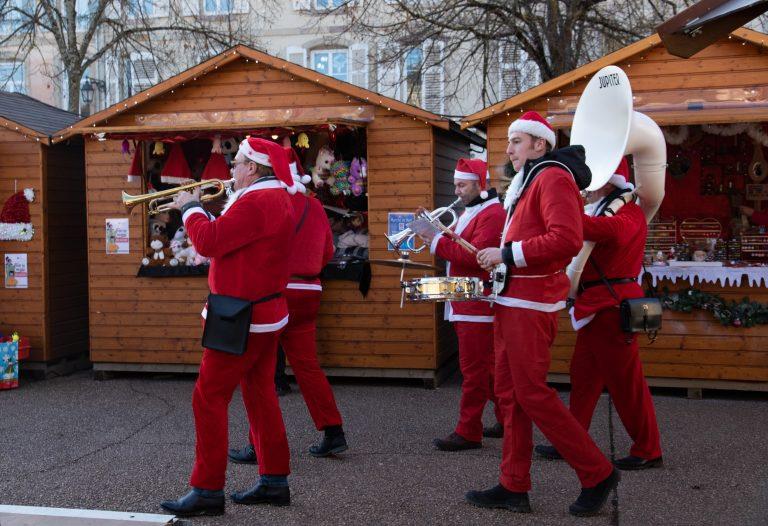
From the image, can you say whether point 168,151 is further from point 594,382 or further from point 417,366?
point 594,382

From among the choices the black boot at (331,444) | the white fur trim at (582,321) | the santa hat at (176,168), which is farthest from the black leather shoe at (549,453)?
the santa hat at (176,168)

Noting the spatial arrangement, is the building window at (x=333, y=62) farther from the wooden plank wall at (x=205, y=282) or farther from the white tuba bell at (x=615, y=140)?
the white tuba bell at (x=615, y=140)

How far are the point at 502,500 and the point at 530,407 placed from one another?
1.90 ft

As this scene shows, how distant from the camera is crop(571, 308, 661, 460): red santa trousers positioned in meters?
5.33

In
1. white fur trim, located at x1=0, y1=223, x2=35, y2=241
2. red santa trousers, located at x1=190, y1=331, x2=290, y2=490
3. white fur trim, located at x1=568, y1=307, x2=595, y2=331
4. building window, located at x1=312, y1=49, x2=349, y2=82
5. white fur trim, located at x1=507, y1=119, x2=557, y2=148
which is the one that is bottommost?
red santa trousers, located at x1=190, y1=331, x2=290, y2=490

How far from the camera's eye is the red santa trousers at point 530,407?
14.7 feet

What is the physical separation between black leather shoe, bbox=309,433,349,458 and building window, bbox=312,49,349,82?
1811cm

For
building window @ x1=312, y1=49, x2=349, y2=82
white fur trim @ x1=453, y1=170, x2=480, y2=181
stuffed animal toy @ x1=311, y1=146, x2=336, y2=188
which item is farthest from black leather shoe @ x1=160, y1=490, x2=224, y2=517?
building window @ x1=312, y1=49, x2=349, y2=82

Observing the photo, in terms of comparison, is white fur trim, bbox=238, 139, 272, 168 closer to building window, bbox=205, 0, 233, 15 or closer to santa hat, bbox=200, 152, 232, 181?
santa hat, bbox=200, 152, 232, 181

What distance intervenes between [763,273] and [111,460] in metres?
5.41

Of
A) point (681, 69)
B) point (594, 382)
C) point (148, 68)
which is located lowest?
point (594, 382)

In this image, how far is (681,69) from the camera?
305 inches

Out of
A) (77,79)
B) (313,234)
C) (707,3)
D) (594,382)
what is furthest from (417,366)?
(77,79)

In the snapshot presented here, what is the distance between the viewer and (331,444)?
Answer: 19.5ft
